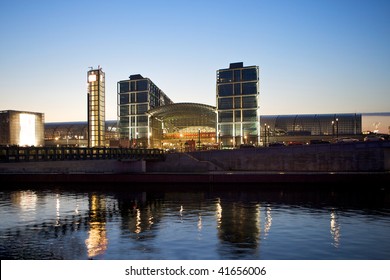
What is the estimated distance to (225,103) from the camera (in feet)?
548

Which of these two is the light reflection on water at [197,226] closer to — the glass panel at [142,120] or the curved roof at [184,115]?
the curved roof at [184,115]

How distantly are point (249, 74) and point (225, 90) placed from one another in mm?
12100

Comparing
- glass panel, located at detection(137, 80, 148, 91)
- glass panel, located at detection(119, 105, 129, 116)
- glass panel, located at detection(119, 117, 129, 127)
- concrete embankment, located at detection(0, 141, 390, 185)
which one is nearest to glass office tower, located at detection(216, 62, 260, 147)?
glass panel, located at detection(137, 80, 148, 91)

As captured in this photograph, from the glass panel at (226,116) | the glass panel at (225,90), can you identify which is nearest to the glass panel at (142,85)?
the glass panel at (225,90)

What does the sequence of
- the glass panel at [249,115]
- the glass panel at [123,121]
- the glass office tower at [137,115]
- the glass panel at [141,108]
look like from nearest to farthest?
the glass panel at [249,115], the glass office tower at [137,115], the glass panel at [141,108], the glass panel at [123,121]

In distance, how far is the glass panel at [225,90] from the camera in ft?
541

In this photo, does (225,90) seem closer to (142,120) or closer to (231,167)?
(142,120)

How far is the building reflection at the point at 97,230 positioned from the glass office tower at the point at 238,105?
354ft

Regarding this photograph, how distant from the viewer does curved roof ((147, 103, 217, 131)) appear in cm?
17062

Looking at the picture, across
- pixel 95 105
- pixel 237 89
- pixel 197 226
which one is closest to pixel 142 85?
pixel 95 105

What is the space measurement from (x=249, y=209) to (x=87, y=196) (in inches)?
1245

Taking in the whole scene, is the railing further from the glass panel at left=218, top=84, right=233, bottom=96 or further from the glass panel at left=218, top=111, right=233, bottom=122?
the glass panel at left=218, top=84, right=233, bottom=96
